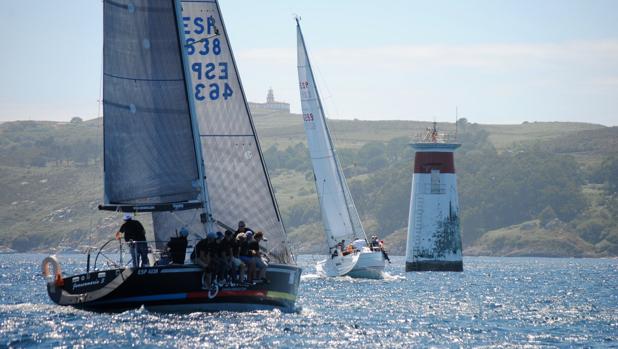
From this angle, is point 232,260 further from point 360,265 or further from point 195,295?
point 360,265

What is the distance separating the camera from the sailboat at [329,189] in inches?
Result: 2363

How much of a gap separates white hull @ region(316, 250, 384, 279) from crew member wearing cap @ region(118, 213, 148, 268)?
94.3 ft

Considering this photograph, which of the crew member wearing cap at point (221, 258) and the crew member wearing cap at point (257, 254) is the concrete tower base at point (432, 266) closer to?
the crew member wearing cap at point (257, 254)

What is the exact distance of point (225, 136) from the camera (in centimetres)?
3338

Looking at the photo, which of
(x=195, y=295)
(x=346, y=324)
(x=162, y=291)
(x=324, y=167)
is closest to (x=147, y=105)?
(x=162, y=291)

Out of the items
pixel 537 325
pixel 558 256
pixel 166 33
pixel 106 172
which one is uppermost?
pixel 166 33

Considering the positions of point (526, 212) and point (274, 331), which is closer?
point (274, 331)

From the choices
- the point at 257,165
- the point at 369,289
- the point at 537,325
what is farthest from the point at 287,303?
the point at 369,289

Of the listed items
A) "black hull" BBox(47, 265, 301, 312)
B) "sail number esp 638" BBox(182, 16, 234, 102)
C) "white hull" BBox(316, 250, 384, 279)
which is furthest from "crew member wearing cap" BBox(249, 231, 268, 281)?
"white hull" BBox(316, 250, 384, 279)

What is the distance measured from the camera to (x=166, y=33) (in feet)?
103

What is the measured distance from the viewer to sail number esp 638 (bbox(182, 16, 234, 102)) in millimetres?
33625

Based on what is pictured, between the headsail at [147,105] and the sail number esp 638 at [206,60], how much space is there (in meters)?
2.17

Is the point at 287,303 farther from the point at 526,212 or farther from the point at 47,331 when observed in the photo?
the point at 526,212

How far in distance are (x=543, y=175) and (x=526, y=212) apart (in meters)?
7.08
